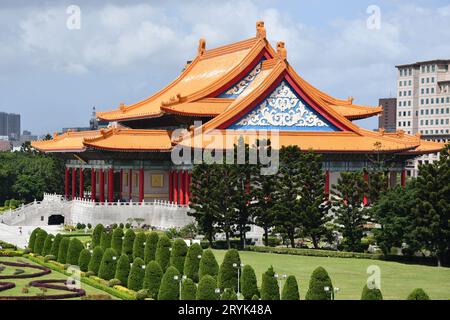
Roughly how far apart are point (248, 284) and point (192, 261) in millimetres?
7368

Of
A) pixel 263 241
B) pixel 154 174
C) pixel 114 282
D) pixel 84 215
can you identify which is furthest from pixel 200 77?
pixel 114 282

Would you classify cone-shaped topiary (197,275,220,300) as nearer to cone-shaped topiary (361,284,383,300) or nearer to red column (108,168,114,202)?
cone-shaped topiary (361,284,383,300)

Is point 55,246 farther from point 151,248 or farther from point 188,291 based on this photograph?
point 188,291

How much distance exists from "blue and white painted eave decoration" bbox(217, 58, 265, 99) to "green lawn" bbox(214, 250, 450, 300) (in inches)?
923

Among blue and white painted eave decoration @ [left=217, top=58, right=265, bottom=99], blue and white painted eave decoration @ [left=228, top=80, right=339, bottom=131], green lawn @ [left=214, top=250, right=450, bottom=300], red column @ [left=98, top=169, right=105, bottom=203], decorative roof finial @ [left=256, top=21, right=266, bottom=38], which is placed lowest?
green lawn @ [left=214, top=250, right=450, bottom=300]

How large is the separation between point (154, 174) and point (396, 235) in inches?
1200

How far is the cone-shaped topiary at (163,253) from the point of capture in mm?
54469

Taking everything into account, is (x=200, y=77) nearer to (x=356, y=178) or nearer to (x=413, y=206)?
(x=356, y=178)

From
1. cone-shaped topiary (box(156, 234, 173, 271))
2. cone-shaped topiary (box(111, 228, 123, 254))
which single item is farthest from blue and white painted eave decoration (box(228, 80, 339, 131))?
cone-shaped topiary (box(156, 234, 173, 271))

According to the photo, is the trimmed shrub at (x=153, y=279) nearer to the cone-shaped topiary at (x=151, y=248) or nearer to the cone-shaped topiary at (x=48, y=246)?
the cone-shaped topiary at (x=151, y=248)

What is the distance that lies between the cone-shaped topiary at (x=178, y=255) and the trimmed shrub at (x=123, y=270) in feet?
8.33

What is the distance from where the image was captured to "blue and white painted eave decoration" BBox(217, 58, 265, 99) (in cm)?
8681

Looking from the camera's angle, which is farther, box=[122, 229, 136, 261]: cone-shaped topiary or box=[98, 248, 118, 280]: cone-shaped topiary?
box=[122, 229, 136, 261]: cone-shaped topiary

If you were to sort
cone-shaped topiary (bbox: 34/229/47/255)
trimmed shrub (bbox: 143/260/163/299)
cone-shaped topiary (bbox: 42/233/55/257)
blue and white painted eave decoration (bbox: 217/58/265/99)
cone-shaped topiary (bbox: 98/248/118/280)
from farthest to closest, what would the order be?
blue and white painted eave decoration (bbox: 217/58/265/99)
cone-shaped topiary (bbox: 34/229/47/255)
cone-shaped topiary (bbox: 42/233/55/257)
cone-shaped topiary (bbox: 98/248/118/280)
trimmed shrub (bbox: 143/260/163/299)
